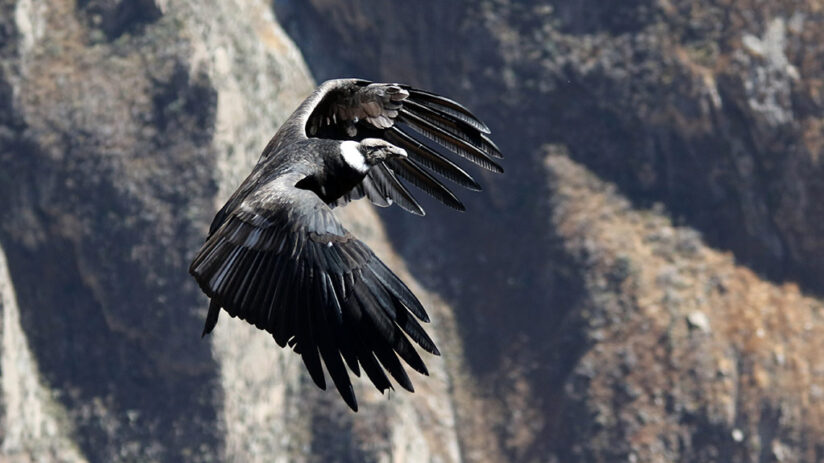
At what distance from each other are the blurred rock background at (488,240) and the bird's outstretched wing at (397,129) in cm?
3452

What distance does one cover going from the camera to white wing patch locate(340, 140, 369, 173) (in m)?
14.1

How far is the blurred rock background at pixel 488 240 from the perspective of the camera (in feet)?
165

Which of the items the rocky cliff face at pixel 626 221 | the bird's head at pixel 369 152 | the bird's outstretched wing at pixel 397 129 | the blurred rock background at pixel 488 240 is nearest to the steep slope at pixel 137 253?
the blurred rock background at pixel 488 240

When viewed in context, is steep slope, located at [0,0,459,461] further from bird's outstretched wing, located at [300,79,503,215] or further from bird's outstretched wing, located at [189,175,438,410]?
bird's outstretched wing, located at [189,175,438,410]

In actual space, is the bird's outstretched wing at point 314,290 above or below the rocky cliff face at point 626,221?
above

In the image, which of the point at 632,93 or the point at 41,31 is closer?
the point at 41,31

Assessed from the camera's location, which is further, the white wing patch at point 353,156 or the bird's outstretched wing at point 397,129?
the bird's outstretched wing at point 397,129

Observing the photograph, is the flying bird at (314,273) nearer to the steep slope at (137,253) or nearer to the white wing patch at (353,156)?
the white wing patch at (353,156)

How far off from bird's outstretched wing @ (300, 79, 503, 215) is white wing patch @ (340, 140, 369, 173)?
3.84 feet

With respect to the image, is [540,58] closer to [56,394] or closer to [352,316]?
[56,394]

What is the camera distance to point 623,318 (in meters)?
51.8

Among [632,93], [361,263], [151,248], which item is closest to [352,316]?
[361,263]

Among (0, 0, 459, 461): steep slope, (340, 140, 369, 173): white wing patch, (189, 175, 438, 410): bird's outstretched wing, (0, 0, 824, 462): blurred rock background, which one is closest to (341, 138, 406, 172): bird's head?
(340, 140, 369, 173): white wing patch

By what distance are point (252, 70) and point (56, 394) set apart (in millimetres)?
16248
